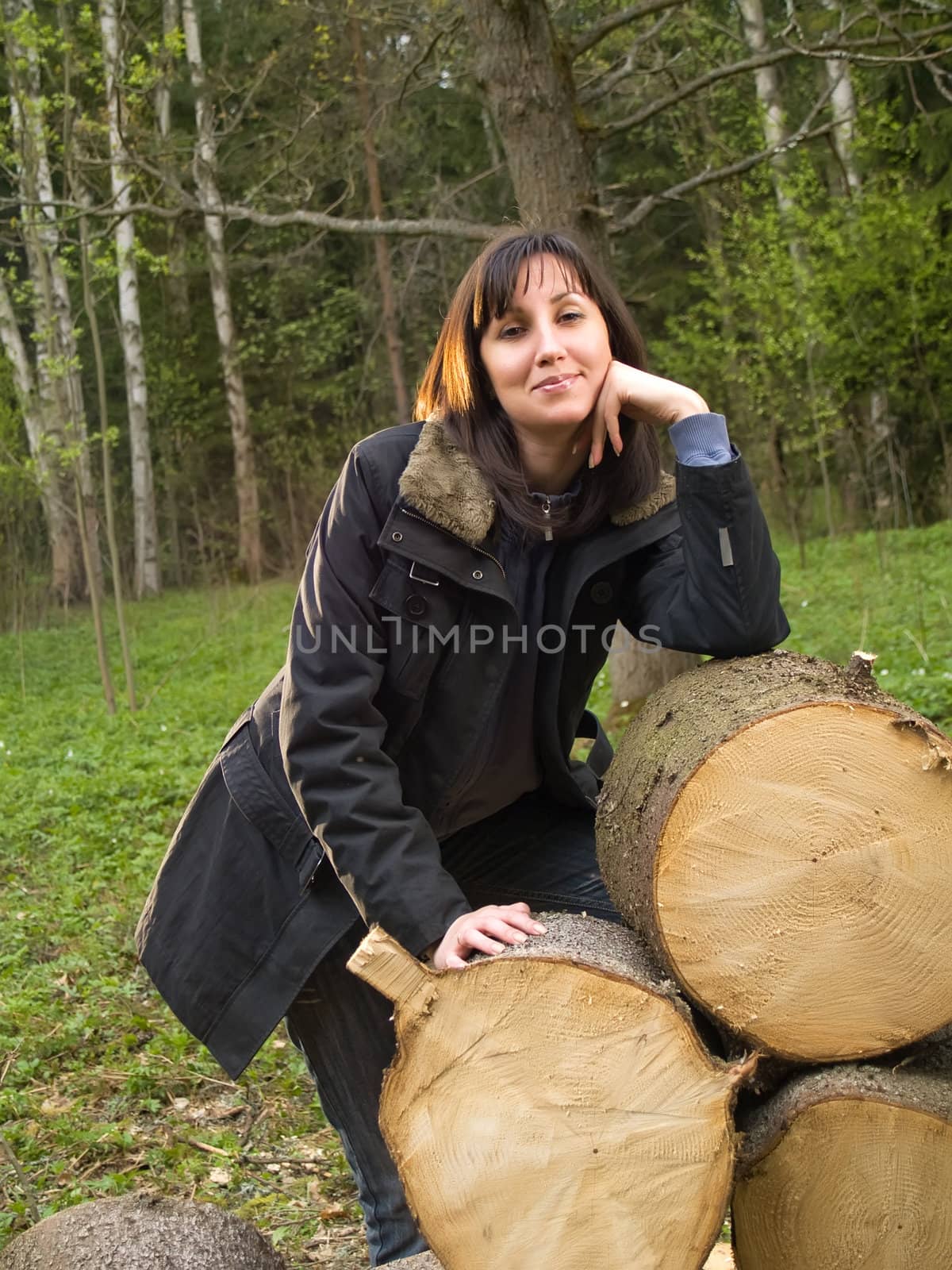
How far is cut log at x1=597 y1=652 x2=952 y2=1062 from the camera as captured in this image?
1.97 metres

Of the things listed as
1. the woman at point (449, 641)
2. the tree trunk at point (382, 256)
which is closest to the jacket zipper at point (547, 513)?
the woman at point (449, 641)

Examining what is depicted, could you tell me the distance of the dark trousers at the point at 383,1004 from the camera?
2.50m

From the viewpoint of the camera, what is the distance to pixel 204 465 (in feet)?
76.6

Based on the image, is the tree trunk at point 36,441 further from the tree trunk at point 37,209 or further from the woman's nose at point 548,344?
the woman's nose at point 548,344

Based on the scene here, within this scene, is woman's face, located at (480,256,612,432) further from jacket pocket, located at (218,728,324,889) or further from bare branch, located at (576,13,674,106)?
bare branch, located at (576,13,674,106)

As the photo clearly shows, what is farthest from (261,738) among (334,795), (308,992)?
(308,992)

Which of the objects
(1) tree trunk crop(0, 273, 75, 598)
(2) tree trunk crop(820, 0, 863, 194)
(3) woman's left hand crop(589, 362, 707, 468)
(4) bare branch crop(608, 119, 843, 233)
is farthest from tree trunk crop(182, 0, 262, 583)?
(3) woman's left hand crop(589, 362, 707, 468)

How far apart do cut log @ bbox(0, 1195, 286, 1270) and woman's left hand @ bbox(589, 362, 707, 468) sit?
1.65 m

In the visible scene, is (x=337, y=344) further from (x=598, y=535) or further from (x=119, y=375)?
(x=598, y=535)

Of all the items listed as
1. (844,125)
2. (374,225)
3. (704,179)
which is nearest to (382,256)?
(844,125)

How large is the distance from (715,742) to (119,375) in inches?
963

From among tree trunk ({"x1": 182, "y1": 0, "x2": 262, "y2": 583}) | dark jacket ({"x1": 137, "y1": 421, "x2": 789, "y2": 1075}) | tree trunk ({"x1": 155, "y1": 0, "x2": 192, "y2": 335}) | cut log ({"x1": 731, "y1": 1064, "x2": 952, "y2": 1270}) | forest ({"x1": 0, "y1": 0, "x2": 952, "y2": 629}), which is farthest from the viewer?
Result: tree trunk ({"x1": 182, "y1": 0, "x2": 262, "y2": 583})

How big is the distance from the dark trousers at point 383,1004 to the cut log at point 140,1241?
26cm

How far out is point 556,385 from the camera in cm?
234
